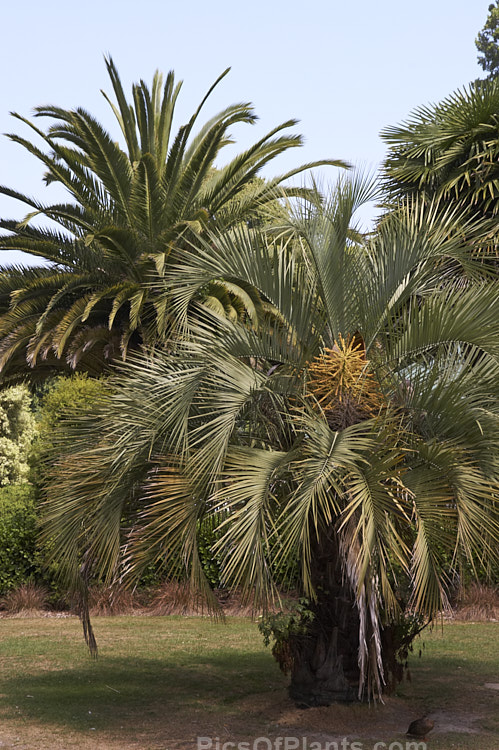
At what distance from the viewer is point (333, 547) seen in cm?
745

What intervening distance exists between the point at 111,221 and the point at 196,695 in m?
8.20

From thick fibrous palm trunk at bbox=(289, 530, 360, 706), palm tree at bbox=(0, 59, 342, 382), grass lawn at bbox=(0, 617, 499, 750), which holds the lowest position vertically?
grass lawn at bbox=(0, 617, 499, 750)

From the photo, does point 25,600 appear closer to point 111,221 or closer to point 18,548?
point 18,548

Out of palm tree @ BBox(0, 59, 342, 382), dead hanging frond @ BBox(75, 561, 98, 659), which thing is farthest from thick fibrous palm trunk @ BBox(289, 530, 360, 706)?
palm tree @ BBox(0, 59, 342, 382)

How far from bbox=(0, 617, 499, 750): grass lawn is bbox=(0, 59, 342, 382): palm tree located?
14.8ft

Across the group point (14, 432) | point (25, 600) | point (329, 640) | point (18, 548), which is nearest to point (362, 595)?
point (329, 640)

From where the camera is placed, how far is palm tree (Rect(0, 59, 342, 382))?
13656 millimetres

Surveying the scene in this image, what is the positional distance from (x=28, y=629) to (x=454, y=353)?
355 inches

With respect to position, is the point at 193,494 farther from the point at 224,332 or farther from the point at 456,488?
the point at 456,488

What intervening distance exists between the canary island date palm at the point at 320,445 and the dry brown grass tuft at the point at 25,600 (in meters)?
7.74

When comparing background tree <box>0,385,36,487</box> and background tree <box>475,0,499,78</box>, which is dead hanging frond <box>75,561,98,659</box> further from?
background tree <box>475,0,499,78</box>

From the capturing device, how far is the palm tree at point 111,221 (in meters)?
13.7

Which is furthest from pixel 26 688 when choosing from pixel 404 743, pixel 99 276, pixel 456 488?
pixel 99 276

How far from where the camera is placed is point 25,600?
14.8m
